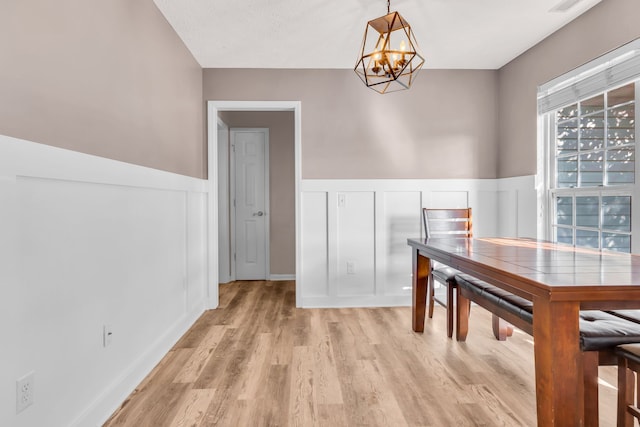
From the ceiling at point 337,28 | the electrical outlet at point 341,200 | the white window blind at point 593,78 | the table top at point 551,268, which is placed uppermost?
the ceiling at point 337,28

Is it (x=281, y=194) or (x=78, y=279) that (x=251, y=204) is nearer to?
(x=281, y=194)

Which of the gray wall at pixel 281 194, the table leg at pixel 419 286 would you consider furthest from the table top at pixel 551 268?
the gray wall at pixel 281 194

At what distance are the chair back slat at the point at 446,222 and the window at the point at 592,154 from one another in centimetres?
65

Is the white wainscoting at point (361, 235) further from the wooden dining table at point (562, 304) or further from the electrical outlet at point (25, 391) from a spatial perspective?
the electrical outlet at point (25, 391)

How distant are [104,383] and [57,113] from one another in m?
1.24

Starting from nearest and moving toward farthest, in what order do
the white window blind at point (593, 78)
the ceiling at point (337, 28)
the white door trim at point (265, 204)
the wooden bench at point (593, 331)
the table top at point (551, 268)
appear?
the table top at point (551, 268)
the wooden bench at point (593, 331)
the white window blind at point (593, 78)
the ceiling at point (337, 28)
the white door trim at point (265, 204)

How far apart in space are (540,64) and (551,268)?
236cm

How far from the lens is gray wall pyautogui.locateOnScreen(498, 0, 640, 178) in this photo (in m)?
2.36

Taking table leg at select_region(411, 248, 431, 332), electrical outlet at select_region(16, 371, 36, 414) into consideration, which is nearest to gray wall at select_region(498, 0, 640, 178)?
table leg at select_region(411, 248, 431, 332)

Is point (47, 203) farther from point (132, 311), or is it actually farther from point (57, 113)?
point (132, 311)

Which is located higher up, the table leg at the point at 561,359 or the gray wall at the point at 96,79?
the gray wall at the point at 96,79

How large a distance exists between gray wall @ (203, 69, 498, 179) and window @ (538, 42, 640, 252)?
716mm

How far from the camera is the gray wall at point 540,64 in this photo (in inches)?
93.0

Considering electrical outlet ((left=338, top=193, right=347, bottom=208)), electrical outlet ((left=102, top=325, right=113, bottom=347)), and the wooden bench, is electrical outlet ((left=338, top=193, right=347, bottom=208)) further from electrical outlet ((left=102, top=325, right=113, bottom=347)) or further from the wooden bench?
electrical outlet ((left=102, top=325, right=113, bottom=347))
